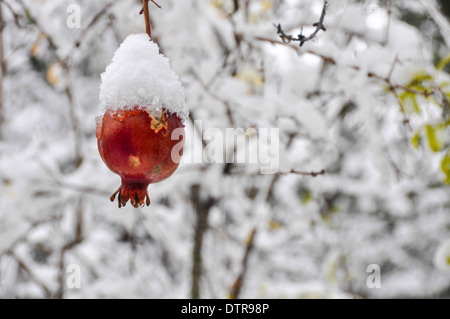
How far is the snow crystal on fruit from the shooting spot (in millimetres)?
585

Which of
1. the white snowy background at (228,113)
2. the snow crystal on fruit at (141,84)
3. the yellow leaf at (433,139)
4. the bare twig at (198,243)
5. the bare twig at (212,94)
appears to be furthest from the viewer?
the bare twig at (198,243)

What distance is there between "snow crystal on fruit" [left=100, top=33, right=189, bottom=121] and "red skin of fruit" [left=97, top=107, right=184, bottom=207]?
1 centimetres

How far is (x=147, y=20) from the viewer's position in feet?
1.77

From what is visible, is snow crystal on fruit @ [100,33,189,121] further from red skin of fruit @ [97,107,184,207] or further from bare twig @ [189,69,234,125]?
bare twig @ [189,69,234,125]

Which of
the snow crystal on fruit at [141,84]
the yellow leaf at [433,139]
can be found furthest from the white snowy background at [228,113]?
the snow crystal on fruit at [141,84]

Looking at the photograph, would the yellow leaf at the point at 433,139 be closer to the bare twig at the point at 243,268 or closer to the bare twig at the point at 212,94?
the bare twig at the point at 212,94

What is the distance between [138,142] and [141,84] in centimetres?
9

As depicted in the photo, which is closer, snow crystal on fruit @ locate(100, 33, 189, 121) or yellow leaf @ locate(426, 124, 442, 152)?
snow crystal on fruit @ locate(100, 33, 189, 121)

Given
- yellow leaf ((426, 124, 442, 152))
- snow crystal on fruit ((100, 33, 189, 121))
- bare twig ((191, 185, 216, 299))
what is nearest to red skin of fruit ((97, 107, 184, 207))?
snow crystal on fruit ((100, 33, 189, 121))

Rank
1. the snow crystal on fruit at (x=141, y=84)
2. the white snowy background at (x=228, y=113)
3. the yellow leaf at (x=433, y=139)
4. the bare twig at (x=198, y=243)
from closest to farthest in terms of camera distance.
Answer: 1. the snow crystal on fruit at (x=141, y=84)
2. the yellow leaf at (x=433, y=139)
3. the white snowy background at (x=228, y=113)
4. the bare twig at (x=198, y=243)

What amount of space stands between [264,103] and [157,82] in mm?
1008

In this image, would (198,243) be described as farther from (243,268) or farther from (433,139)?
(433,139)

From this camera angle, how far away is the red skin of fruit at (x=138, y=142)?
588 millimetres

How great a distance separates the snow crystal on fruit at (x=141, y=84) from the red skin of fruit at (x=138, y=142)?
0.01 m
